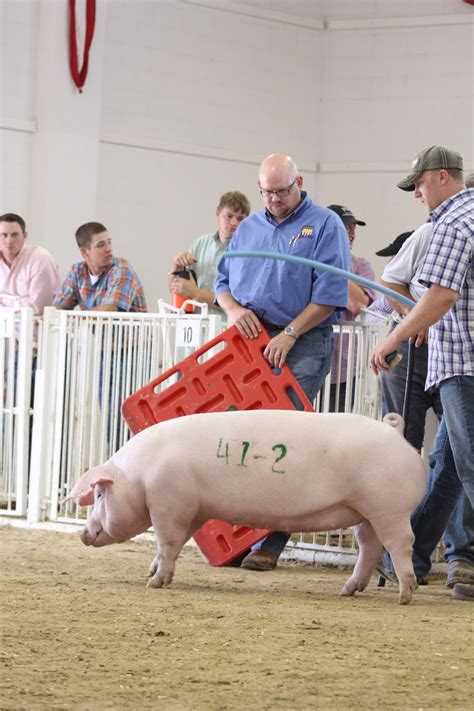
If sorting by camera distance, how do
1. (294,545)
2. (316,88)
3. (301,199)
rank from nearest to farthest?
(301,199) → (294,545) → (316,88)

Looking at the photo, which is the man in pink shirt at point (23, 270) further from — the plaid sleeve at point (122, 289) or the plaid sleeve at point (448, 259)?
the plaid sleeve at point (448, 259)

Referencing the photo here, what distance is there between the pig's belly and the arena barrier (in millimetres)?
1557

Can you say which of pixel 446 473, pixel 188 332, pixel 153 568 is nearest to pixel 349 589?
pixel 446 473

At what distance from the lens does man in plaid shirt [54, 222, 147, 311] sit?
305 inches

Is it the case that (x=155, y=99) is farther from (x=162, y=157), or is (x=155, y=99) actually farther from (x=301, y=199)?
(x=301, y=199)

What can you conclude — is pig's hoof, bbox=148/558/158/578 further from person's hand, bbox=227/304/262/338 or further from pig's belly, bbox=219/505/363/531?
person's hand, bbox=227/304/262/338

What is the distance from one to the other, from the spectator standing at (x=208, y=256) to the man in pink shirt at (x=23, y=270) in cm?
116

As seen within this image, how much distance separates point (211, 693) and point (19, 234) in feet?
19.4

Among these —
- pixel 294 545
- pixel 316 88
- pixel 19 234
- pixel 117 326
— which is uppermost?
pixel 316 88

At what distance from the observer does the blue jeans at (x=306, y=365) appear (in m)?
5.58

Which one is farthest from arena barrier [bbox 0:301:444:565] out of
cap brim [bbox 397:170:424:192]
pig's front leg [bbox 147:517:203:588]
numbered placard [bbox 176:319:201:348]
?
pig's front leg [bbox 147:517:203:588]

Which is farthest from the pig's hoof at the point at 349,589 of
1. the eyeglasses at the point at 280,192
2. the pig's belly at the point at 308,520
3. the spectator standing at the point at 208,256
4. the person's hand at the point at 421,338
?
the spectator standing at the point at 208,256

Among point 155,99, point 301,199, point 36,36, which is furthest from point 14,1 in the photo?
point 301,199

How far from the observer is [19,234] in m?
8.38
